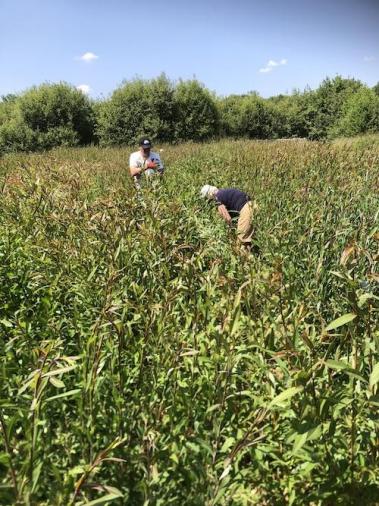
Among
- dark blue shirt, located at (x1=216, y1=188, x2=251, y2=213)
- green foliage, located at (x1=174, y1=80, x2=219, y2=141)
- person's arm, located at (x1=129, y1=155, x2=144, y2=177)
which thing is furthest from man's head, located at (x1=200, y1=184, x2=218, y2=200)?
green foliage, located at (x1=174, y1=80, x2=219, y2=141)

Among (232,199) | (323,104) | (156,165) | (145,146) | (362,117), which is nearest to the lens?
(232,199)

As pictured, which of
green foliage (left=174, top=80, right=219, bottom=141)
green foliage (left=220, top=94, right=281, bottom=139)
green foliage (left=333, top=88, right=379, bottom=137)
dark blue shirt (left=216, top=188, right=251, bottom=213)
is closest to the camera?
dark blue shirt (left=216, top=188, right=251, bottom=213)

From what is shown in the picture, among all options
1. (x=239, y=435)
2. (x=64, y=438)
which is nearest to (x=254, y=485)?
(x=239, y=435)

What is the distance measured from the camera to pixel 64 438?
5.57 feet

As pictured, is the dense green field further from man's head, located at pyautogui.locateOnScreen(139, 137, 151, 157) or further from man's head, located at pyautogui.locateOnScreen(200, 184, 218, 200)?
man's head, located at pyautogui.locateOnScreen(139, 137, 151, 157)

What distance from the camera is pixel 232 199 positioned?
517 cm

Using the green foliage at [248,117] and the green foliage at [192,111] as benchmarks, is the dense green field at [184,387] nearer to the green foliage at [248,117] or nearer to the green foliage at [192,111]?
the green foliage at [192,111]

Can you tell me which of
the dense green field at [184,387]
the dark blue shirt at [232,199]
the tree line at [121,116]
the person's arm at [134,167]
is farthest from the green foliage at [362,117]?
the dense green field at [184,387]

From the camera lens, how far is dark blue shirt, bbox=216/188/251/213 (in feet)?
16.8

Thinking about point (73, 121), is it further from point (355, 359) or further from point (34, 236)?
point (355, 359)

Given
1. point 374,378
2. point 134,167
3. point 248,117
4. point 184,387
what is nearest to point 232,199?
point 134,167

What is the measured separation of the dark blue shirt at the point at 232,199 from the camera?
5.11 metres

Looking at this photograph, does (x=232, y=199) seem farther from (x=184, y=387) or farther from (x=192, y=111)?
(x=192, y=111)

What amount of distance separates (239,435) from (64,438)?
28.6 inches
